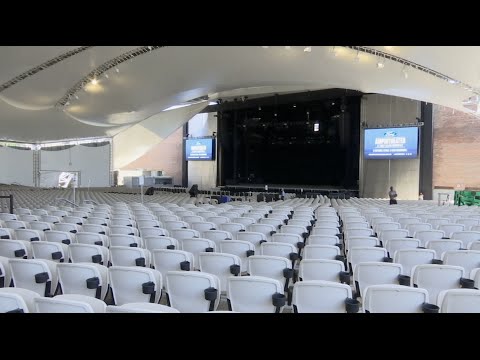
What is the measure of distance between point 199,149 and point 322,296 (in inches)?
1244

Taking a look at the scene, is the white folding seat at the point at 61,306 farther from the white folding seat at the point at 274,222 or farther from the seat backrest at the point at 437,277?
the white folding seat at the point at 274,222

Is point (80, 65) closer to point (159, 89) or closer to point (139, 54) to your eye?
point (139, 54)

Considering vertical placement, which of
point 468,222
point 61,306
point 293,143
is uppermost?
point 293,143

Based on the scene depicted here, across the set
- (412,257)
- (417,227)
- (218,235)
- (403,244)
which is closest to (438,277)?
(412,257)

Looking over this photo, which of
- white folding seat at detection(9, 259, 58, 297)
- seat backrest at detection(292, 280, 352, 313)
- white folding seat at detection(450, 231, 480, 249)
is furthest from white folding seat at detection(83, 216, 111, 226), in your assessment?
white folding seat at detection(450, 231, 480, 249)

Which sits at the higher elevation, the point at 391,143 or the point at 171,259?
the point at 391,143

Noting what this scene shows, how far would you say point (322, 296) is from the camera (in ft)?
10.2

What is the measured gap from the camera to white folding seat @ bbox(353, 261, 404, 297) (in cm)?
400

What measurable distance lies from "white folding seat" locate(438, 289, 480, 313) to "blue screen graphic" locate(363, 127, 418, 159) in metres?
21.4

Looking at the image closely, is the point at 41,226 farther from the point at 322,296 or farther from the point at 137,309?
the point at 322,296

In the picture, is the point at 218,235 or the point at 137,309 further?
the point at 218,235

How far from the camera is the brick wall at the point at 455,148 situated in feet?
68.2

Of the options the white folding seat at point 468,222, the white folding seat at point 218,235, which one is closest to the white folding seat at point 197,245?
the white folding seat at point 218,235

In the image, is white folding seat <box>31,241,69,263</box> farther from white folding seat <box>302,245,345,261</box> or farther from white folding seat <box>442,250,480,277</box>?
white folding seat <box>442,250,480,277</box>
